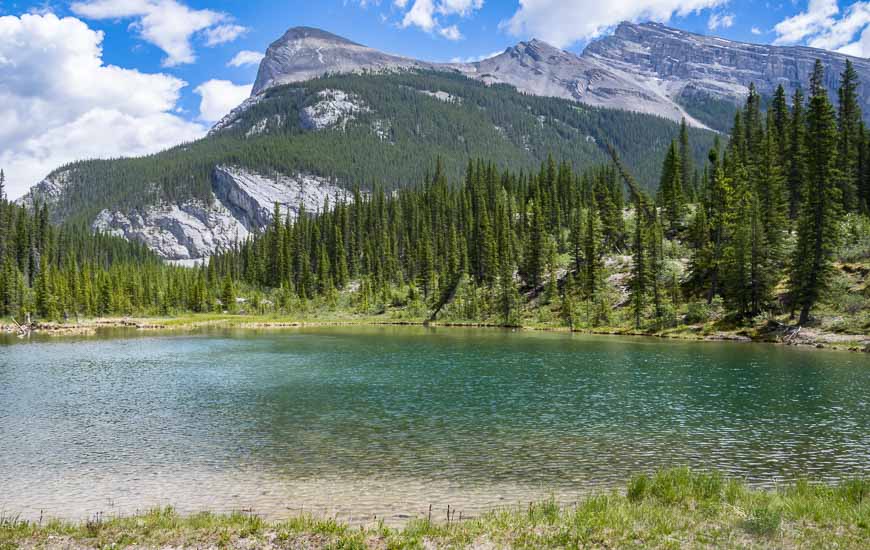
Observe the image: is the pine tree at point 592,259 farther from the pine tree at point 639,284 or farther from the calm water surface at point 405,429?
the calm water surface at point 405,429

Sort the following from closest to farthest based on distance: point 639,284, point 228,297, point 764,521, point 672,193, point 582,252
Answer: point 764,521 < point 639,284 < point 582,252 < point 672,193 < point 228,297

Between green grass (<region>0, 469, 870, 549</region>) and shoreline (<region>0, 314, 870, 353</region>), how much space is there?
4452cm

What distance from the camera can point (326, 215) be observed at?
174m

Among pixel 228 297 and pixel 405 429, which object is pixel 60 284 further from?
pixel 405 429

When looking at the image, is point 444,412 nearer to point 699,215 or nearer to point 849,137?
point 699,215

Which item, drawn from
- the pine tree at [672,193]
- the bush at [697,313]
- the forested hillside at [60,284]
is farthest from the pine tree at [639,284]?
the forested hillside at [60,284]

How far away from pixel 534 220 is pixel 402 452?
300ft

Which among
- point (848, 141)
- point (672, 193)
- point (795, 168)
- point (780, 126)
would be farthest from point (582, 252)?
point (848, 141)

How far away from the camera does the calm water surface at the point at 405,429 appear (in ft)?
54.2

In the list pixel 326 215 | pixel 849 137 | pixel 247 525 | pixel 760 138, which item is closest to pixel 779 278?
pixel 849 137

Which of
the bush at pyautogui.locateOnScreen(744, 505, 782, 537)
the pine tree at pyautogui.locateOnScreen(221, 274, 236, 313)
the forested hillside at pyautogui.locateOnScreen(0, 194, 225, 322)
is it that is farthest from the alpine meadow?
the pine tree at pyautogui.locateOnScreen(221, 274, 236, 313)

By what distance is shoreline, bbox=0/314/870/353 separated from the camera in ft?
172

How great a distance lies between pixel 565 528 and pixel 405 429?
42.7ft

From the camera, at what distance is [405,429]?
79.0 feet
